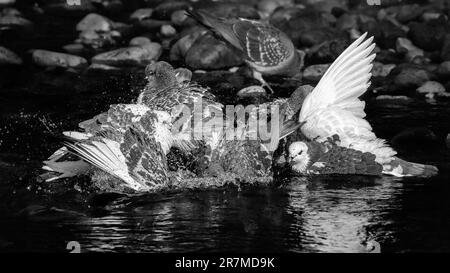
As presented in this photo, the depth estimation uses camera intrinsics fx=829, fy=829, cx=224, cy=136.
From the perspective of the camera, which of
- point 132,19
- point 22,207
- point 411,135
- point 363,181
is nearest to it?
point 22,207

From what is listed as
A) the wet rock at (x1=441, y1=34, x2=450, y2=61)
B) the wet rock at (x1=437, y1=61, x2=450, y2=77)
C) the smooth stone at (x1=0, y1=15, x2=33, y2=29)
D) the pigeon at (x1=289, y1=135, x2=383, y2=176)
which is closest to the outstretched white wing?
the pigeon at (x1=289, y1=135, x2=383, y2=176)

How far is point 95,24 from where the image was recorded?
14945 mm

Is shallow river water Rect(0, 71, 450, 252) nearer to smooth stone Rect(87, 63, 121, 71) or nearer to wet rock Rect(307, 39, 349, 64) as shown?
smooth stone Rect(87, 63, 121, 71)

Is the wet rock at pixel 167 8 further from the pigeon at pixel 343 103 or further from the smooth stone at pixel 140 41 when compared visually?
the pigeon at pixel 343 103

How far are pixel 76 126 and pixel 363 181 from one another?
349 cm

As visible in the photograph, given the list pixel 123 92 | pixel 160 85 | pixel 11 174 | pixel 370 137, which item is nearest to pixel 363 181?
pixel 370 137

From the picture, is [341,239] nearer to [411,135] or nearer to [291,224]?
[291,224]

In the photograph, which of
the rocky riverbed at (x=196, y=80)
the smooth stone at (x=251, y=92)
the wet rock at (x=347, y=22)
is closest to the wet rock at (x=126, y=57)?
the rocky riverbed at (x=196, y=80)

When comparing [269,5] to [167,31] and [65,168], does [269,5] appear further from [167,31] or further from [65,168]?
[65,168]

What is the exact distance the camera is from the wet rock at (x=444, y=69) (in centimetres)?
1120

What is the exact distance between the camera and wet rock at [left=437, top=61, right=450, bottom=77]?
36.7ft

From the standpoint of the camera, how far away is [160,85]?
350 inches

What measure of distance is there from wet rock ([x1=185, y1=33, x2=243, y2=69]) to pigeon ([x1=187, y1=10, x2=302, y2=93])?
84 centimetres


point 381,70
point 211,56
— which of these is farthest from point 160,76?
point 381,70
